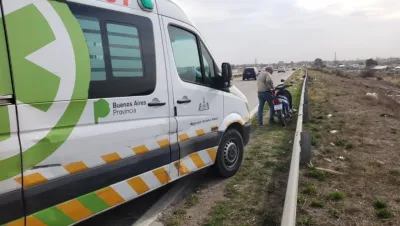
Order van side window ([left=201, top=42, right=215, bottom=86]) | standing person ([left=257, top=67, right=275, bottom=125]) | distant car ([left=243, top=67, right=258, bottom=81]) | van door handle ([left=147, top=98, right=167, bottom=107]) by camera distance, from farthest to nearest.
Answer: distant car ([left=243, top=67, right=258, bottom=81]), standing person ([left=257, top=67, right=275, bottom=125]), van side window ([left=201, top=42, right=215, bottom=86]), van door handle ([left=147, top=98, right=167, bottom=107])

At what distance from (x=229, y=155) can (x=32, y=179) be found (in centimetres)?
335

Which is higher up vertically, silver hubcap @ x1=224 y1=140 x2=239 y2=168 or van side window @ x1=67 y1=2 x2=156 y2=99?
van side window @ x1=67 y1=2 x2=156 y2=99

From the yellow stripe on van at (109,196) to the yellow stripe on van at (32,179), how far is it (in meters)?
0.59

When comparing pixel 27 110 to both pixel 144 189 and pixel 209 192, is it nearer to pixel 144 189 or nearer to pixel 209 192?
pixel 144 189

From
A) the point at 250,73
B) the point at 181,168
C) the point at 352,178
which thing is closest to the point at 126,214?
the point at 181,168

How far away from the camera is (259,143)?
791 cm

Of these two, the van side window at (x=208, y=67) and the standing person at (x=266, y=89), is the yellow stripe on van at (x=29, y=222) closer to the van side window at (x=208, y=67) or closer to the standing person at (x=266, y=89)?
the van side window at (x=208, y=67)

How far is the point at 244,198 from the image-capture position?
15.6 feet

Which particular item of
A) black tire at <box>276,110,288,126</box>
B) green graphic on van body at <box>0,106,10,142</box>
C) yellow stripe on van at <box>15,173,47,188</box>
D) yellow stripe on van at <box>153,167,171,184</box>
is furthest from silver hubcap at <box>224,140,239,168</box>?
black tire at <box>276,110,288,126</box>

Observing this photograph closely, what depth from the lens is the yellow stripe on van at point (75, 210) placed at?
3010 millimetres

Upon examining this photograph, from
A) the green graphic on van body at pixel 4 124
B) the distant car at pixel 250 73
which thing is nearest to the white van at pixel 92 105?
the green graphic on van body at pixel 4 124

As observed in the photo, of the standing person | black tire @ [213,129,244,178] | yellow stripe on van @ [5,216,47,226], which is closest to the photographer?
yellow stripe on van @ [5,216,47,226]

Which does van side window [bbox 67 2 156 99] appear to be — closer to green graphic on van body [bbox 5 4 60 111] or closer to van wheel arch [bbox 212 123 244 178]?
green graphic on van body [bbox 5 4 60 111]

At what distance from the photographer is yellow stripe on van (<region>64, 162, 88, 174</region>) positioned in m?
3.04
